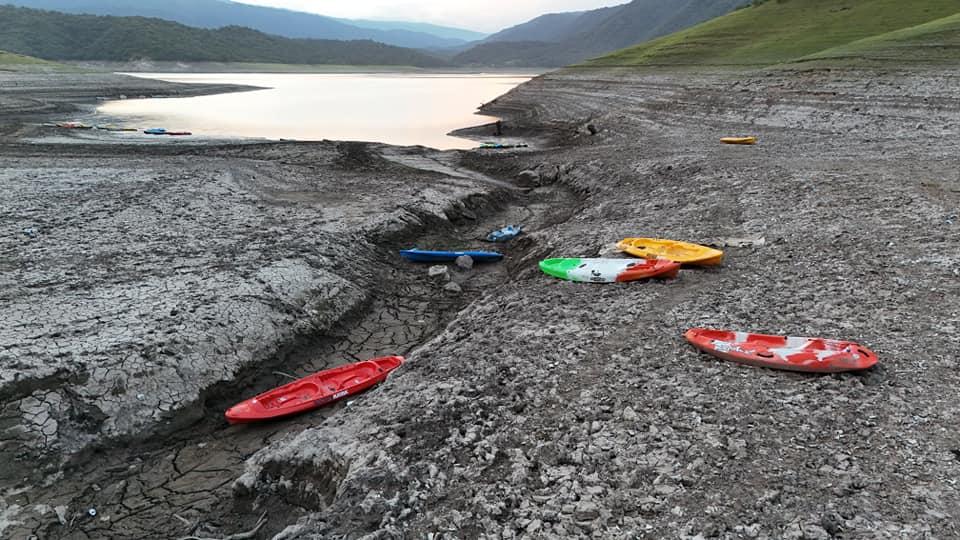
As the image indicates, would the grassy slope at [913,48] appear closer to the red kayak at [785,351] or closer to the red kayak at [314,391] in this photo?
the red kayak at [785,351]

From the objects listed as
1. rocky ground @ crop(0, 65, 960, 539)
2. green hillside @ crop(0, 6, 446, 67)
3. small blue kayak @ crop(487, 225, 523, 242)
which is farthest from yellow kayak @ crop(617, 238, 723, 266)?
green hillside @ crop(0, 6, 446, 67)

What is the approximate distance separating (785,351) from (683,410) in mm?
1512

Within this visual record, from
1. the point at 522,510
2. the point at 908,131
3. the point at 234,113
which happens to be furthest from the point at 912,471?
the point at 234,113

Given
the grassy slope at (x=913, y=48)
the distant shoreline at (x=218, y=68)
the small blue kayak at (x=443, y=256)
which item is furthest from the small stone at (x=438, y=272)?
the distant shoreline at (x=218, y=68)

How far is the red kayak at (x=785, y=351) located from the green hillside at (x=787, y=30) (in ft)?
105

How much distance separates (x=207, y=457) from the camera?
22.6 ft

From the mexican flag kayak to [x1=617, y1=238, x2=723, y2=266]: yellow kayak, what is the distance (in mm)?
361

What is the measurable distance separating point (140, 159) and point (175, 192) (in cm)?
732

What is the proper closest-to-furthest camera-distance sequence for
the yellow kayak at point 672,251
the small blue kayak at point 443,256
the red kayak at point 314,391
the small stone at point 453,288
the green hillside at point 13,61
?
the red kayak at point 314,391
the yellow kayak at point 672,251
the small stone at point 453,288
the small blue kayak at point 443,256
the green hillside at point 13,61

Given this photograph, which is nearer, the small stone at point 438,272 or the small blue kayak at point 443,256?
the small stone at point 438,272

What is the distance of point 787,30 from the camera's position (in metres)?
41.9

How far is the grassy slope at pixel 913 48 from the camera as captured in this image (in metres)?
22.2

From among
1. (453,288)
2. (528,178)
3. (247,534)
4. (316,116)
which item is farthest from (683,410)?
(316,116)

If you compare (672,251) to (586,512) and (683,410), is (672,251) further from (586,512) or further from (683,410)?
(586,512)
